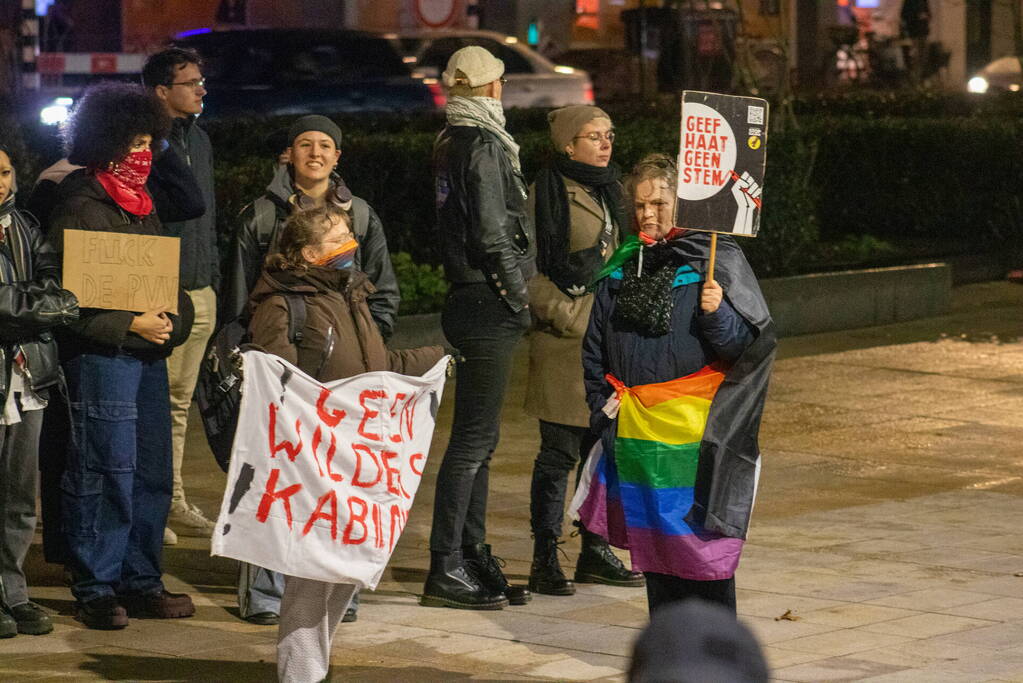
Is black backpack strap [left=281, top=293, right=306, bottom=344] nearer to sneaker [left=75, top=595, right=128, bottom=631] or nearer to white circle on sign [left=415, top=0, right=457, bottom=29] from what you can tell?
sneaker [left=75, top=595, right=128, bottom=631]

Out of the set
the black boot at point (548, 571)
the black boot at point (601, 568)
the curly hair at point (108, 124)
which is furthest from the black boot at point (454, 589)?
the curly hair at point (108, 124)

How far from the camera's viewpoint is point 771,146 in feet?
53.7

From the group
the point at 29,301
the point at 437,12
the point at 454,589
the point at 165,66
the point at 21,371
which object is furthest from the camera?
the point at 437,12

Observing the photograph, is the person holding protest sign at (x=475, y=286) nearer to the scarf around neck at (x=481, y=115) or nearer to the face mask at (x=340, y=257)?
the scarf around neck at (x=481, y=115)

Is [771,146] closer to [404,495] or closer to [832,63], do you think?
[404,495]

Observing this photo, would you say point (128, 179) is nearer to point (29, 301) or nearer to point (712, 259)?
point (29, 301)

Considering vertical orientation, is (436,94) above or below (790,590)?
above

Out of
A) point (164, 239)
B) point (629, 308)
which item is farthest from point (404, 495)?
point (164, 239)

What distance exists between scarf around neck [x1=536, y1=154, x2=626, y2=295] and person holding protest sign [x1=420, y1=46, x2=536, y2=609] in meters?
0.19

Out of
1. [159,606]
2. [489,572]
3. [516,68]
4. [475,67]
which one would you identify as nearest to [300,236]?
[475,67]

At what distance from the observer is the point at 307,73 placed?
20641mm

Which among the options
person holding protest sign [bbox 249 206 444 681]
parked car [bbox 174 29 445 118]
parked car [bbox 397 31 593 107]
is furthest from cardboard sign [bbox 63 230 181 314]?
parked car [bbox 397 31 593 107]

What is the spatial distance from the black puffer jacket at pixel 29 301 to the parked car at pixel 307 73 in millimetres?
12971

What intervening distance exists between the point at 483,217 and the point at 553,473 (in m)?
1.08
